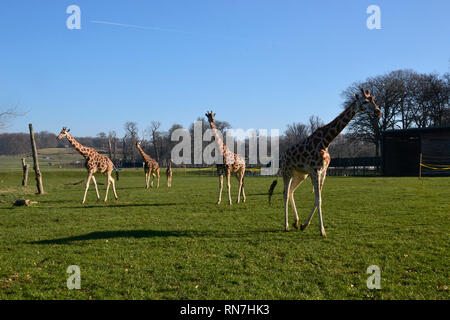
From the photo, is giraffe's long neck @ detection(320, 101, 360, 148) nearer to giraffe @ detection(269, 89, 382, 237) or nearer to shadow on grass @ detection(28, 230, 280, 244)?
giraffe @ detection(269, 89, 382, 237)

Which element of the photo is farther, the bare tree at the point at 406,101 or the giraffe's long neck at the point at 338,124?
the bare tree at the point at 406,101

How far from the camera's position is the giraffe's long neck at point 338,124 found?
8.28 m

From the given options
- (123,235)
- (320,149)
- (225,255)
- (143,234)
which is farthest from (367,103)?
(123,235)

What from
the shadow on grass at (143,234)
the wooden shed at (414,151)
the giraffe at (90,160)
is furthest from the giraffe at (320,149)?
Answer: the wooden shed at (414,151)

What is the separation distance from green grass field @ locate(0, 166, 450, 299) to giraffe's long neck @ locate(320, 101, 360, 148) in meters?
2.58

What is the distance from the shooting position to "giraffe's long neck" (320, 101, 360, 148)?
8281 millimetres

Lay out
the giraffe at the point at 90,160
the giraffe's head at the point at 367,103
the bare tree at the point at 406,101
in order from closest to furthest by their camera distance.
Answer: the giraffe's head at the point at 367,103 < the giraffe at the point at 90,160 < the bare tree at the point at 406,101

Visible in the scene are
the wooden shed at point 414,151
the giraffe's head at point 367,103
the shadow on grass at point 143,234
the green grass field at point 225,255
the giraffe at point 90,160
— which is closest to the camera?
the green grass field at point 225,255

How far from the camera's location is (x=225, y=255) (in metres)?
6.80

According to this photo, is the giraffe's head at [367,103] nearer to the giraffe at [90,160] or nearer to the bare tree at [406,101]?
the giraffe at [90,160]

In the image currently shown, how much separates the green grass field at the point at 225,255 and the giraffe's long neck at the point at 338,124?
8.48 ft
